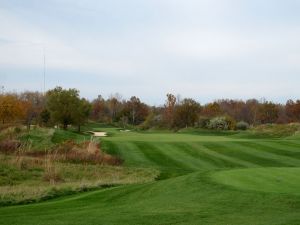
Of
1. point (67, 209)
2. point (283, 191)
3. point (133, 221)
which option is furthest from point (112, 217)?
point (283, 191)

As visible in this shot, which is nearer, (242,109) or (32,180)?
(32,180)

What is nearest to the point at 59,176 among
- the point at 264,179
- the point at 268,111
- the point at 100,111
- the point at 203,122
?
the point at 264,179

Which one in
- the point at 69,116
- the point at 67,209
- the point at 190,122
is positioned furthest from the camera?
the point at 190,122

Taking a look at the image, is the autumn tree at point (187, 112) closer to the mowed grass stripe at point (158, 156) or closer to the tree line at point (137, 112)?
the tree line at point (137, 112)

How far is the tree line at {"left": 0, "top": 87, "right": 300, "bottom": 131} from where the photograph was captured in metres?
54.0

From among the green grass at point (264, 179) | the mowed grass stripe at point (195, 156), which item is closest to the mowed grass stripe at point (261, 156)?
the mowed grass stripe at point (195, 156)

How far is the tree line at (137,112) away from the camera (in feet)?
177

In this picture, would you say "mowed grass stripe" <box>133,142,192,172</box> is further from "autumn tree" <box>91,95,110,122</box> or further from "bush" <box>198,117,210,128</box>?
"autumn tree" <box>91,95,110,122</box>

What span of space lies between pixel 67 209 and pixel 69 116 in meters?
42.9

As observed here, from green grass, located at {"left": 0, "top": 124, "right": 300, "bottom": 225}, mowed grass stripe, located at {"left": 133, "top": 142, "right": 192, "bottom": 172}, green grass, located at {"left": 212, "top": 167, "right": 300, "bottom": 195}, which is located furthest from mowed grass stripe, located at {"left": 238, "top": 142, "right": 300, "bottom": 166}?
green grass, located at {"left": 0, "top": 124, "right": 300, "bottom": 225}

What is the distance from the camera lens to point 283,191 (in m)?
10.7

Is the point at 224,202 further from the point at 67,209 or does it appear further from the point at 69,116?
the point at 69,116

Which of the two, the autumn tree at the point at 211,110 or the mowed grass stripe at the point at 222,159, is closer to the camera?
the mowed grass stripe at the point at 222,159

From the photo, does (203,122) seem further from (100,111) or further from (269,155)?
(100,111)
